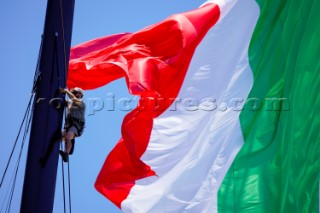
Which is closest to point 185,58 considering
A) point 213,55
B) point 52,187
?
point 213,55

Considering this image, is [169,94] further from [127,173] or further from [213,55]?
[127,173]

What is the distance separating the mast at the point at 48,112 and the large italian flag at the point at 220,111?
9.50ft

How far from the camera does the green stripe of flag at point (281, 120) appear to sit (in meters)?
8.66

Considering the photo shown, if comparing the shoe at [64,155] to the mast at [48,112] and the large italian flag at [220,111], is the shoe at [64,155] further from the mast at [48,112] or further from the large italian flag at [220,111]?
the large italian flag at [220,111]

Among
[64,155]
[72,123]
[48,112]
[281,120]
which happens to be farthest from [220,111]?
[48,112]

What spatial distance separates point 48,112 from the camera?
19.9 feet

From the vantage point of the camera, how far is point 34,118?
5.99m

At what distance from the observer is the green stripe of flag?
8656 millimetres

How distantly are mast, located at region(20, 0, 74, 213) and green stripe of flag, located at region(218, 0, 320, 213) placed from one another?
379 cm

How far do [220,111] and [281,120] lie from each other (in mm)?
1051

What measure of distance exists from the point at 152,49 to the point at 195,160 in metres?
2.64

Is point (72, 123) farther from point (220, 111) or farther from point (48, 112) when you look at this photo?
point (220, 111)

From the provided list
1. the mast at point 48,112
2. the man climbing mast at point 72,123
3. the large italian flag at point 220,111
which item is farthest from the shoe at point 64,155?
the large italian flag at point 220,111

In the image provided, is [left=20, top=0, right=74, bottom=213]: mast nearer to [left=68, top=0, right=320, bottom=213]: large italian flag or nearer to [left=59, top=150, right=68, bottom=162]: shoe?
[left=59, top=150, right=68, bottom=162]: shoe
